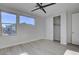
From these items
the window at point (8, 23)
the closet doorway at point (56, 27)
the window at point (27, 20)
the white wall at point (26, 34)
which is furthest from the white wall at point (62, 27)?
the window at point (8, 23)

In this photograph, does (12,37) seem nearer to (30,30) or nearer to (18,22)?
(18,22)

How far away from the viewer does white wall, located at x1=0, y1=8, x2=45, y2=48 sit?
4305 millimetres

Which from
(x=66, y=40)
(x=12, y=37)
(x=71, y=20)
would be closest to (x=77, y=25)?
(x=71, y=20)

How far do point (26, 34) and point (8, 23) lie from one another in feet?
5.56

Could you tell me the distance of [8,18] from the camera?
14.5 ft

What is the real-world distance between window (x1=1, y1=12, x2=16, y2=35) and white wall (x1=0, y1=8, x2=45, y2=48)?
32cm

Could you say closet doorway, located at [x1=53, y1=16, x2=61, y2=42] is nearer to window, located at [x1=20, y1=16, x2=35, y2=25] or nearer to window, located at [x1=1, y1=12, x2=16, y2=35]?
window, located at [x1=20, y1=16, x2=35, y2=25]

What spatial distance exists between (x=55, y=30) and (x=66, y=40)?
1738 mm

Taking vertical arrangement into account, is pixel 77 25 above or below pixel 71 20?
below

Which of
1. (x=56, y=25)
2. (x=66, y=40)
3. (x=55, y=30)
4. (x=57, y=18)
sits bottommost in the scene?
(x=66, y=40)

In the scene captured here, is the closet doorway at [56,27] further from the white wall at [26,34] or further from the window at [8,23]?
the window at [8,23]

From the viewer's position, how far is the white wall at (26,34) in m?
4.31

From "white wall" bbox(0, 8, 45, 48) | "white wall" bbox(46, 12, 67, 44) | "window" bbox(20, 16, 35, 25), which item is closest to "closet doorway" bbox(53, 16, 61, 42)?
"white wall" bbox(46, 12, 67, 44)

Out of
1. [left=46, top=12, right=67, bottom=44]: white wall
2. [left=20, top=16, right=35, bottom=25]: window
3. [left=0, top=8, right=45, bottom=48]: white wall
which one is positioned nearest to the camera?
[left=0, top=8, right=45, bottom=48]: white wall
